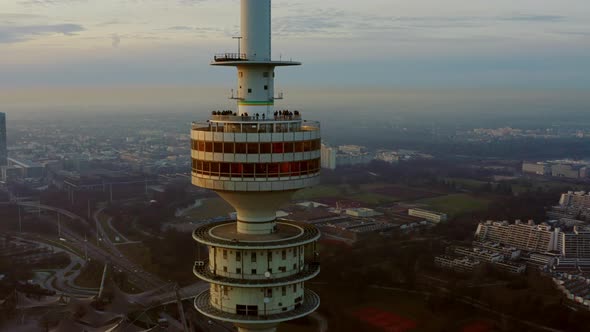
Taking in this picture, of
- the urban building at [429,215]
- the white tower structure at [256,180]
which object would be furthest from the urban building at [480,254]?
the white tower structure at [256,180]

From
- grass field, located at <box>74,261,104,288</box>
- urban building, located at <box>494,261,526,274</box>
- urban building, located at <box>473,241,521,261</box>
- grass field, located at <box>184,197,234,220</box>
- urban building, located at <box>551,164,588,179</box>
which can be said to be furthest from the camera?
urban building, located at <box>551,164,588,179</box>

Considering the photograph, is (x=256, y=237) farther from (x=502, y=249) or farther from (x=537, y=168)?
(x=537, y=168)

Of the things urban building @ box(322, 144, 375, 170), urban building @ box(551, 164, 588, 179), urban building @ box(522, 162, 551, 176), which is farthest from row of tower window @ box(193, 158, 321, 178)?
urban building @ box(522, 162, 551, 176)

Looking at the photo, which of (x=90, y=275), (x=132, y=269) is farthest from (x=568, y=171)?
(x=90, y=275)

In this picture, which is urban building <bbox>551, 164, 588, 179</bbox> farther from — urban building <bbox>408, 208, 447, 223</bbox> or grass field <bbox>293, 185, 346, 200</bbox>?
urban building <bbox>408, 208, 447, 223</bbox>

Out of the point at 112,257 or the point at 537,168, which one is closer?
the point at 112,257
